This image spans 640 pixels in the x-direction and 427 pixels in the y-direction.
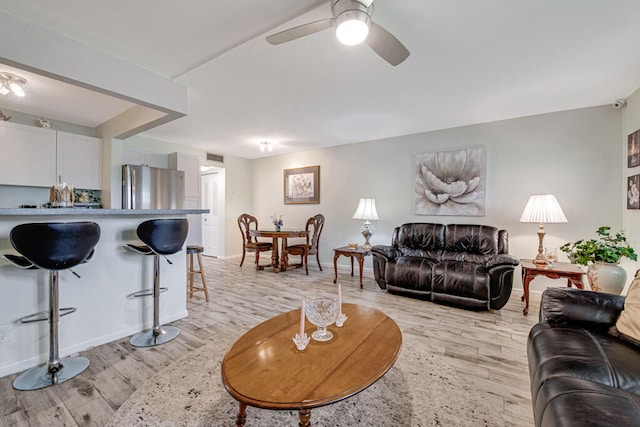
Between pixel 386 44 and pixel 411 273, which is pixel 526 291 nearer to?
pixel 411 273

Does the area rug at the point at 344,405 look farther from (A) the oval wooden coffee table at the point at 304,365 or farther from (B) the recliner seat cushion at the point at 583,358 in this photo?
(B) the recliner seat cushion at the point at 583,358

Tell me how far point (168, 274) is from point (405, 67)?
3014mm

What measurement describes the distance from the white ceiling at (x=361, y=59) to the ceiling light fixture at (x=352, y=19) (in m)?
0.26

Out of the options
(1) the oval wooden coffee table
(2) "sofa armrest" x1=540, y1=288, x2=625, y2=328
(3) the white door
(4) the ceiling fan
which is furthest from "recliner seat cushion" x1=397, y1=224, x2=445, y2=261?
(3) the white door

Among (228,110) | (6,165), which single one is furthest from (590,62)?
(6,165)

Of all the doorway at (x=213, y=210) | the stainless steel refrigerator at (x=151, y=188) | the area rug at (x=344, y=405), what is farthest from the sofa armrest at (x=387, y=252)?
the doorway at (x=213, y=210)

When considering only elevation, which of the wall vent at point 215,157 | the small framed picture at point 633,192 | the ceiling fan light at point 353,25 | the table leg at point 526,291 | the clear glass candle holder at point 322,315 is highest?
the wall vent at point 215,157

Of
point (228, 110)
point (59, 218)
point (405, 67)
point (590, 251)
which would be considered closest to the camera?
point (59, 218)

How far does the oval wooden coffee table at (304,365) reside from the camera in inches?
39.3

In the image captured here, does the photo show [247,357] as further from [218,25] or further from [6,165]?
[6,165]

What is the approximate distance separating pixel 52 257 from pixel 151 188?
9.53 ft

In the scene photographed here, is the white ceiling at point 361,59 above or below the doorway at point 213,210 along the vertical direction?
above

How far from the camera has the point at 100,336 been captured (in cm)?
225

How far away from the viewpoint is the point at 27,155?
345 centimetres
